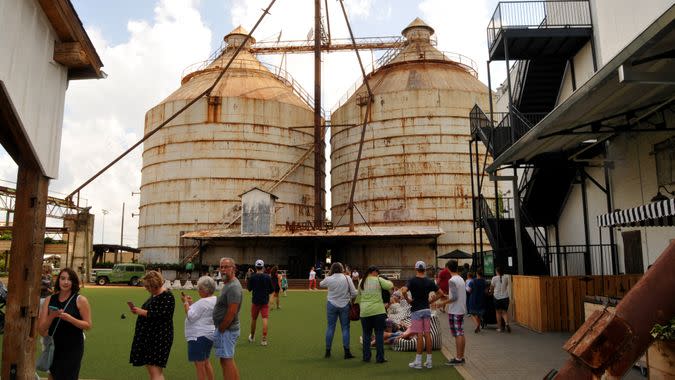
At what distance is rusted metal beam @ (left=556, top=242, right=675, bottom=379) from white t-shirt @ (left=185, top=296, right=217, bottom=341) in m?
4.10

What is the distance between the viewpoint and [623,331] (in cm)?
336

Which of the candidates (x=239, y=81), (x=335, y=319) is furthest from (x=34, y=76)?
(x=239, y=81)

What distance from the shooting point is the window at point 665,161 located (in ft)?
39.2

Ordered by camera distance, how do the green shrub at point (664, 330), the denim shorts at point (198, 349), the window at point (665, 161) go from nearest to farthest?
the green shrub at point (664, 330) → the denim shorts at point (198, 349) → the window at point (665, 161)

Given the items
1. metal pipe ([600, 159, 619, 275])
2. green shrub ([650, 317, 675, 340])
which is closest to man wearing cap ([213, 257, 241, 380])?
green shrub ([650, 317, 675, 340])

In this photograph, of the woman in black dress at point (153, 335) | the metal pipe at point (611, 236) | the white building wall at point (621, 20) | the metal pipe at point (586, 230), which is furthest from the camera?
the metal pipe at point (586, 230)

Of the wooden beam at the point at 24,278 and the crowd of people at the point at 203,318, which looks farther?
the wooden beam at the point at 24,278

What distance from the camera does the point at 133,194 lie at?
193 ft

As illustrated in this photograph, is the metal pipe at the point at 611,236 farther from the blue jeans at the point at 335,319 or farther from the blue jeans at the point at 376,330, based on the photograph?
the blue jeans at the point at 335,319

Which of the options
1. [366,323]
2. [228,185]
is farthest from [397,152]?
[366,323]

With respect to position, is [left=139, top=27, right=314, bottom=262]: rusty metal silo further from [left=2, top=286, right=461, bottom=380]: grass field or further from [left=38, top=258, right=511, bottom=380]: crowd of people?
[left=38, top=258, right=511, bottom=380]: crowd of people

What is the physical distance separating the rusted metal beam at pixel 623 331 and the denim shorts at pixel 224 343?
4.06 m

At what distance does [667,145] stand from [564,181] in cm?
533

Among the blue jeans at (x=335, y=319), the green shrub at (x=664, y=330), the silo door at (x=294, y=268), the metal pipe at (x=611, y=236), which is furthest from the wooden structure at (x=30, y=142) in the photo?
the silo door at (x=294, y=268)
